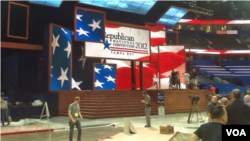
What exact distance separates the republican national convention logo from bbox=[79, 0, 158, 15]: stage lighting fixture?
3.26 m

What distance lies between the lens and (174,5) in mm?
26953

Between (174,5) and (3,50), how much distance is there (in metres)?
18.2

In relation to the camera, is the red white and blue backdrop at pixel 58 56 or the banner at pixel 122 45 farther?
the banner at pixel 122 45

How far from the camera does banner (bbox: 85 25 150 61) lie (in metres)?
20.2

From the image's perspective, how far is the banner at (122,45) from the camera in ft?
66.2

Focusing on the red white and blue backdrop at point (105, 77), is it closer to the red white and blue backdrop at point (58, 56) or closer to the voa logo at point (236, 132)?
the red white and blue backdrop at point (58, 56)

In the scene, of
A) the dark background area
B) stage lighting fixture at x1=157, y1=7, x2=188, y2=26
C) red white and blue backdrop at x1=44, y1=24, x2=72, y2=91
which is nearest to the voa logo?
red white and blue backdrop at x1=44, y1=24, x2=72, y2=91

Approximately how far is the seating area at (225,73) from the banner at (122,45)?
1480cm

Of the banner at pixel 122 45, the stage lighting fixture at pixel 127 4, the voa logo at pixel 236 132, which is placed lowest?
the voa logo at pixel 236 132

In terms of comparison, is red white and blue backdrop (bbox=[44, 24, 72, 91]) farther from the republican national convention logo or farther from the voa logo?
the voa logo

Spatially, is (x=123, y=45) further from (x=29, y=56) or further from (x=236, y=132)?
(x=236, y=132)

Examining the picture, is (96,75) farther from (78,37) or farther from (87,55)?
(78,37)

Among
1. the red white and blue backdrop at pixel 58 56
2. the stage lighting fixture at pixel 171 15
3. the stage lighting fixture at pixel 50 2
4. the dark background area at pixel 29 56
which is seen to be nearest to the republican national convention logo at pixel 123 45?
the red white and blue backdrop at pixel 58 56

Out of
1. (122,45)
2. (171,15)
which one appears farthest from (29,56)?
(171,15)
